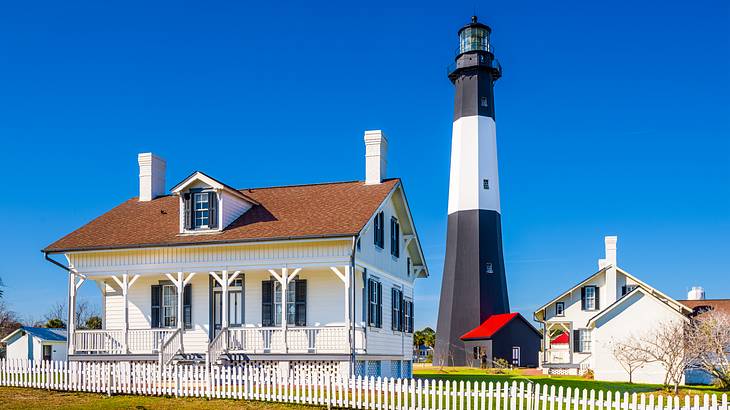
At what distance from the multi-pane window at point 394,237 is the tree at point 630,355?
10.6m

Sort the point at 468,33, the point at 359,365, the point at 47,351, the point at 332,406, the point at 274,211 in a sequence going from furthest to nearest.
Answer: the point at 468,33
the point at 47,351
the point at 274,211
the point at 359,365
the point at 332,406

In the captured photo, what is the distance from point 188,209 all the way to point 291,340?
5.30 metres

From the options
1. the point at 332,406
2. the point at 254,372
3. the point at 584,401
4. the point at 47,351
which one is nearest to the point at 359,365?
the point at 254,372

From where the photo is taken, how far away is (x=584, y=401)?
57.0 feet

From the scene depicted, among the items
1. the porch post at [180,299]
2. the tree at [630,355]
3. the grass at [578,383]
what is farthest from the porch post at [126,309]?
the tree at [630,355]

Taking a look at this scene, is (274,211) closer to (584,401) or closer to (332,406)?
(332,406)

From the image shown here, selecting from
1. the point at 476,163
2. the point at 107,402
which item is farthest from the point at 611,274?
the point at 107,402

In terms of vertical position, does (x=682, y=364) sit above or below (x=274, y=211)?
below

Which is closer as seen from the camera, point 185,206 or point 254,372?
point 254,372

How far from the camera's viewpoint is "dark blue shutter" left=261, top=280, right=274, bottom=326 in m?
25.8

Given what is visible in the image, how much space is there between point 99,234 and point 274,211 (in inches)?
227

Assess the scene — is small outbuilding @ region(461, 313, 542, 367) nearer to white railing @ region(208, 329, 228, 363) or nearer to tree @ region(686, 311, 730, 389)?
tree @ region(686, 311, 730, 389)

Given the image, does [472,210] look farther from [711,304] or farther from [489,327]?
[711,304]

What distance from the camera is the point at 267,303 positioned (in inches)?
1023
